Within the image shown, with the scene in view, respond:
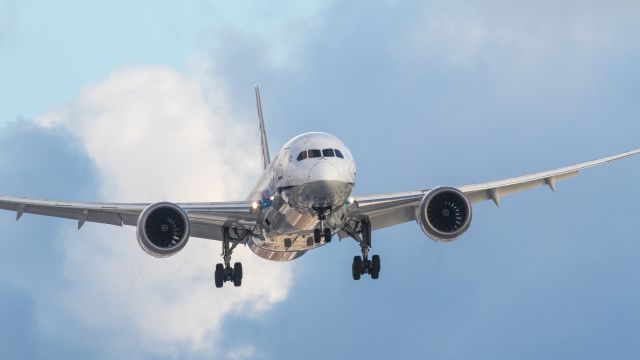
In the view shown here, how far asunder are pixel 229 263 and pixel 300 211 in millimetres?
8053

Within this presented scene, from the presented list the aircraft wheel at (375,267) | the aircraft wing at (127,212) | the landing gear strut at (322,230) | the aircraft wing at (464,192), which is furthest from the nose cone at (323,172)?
the aircraft wheel at (375,267)

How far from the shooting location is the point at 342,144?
44.8 m

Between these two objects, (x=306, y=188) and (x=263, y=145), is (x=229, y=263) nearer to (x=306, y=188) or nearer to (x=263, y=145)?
(x=306, y=188)

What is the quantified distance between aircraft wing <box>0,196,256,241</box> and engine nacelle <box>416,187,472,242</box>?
7.12 meters

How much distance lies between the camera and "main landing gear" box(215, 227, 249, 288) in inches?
2003

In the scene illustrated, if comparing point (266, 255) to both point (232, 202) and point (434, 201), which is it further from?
point (434, 201)

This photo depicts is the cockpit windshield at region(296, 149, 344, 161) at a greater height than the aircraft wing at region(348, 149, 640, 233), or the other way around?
the aircraft wing at region(348, 149, 640, 233)

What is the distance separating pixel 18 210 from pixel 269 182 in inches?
461

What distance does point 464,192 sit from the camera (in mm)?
51719

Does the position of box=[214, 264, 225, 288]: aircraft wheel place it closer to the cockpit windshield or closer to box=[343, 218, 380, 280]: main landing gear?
box=[343, 218, 380, 280]: main landing gear

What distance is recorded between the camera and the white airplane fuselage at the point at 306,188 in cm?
4303

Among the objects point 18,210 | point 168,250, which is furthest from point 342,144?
point 18,210


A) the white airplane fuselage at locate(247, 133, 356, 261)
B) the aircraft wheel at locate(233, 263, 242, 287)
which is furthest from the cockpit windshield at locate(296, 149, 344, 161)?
the aircraft wheel at locate(233, 263, 242, 287)

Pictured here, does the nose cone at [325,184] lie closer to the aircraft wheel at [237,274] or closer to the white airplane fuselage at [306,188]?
the white airplane fuselage at [306,188]
